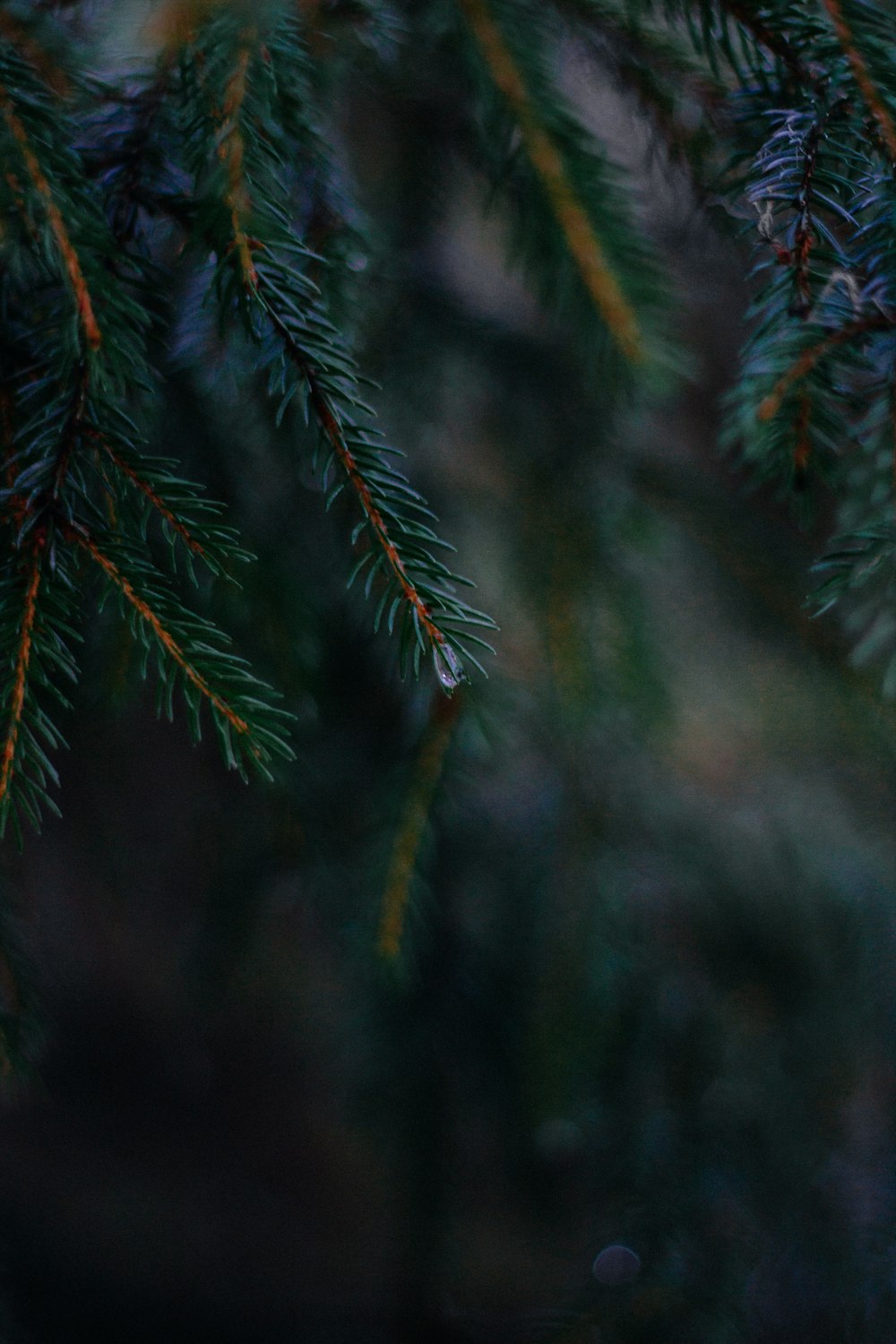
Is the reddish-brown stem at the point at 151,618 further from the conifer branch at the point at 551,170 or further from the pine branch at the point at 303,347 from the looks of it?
the conifer branch at the point at 551,170

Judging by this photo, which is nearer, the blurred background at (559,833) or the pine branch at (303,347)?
the pine branch at (303,347)

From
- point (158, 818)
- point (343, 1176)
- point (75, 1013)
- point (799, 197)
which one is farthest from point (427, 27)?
point (343, 1176)

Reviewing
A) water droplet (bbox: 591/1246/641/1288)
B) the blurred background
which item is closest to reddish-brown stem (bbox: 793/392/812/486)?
the blurred background

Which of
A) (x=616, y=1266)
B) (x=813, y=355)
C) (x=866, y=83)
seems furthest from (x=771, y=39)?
(x=616, y=1266)


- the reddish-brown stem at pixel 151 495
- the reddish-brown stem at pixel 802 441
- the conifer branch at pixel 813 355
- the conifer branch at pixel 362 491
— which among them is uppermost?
the conifer branch at pixel 813 355

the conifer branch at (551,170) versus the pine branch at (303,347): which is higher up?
the conifer branch at (551,170)

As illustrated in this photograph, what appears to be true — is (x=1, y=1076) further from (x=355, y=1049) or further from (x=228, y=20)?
(x=228, y=20)

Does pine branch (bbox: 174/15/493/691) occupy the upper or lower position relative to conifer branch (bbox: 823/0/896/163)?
lower

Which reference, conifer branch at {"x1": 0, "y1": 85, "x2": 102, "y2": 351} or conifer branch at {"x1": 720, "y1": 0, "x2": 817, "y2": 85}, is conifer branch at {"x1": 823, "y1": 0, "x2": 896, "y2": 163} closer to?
conifer branch at {"x1": 720, "y1": 0, "x2": 817, "y2": 85}

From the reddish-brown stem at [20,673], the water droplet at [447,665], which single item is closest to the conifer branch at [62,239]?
the reddish-brown stem at [20,673]
